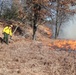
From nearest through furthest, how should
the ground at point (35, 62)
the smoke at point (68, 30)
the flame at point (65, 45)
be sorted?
1. the ground at point (35, 62)
2. the flame at point (65, 45)
3. the smoke at point (68, 30)

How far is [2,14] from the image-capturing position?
172 feet

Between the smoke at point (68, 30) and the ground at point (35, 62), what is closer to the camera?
the ground at point (35, 62)

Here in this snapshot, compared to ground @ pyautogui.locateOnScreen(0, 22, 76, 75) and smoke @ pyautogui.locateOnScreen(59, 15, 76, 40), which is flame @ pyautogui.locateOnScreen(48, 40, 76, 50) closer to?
ground @ pyautogui.locateOnScreen(0, 22, 76, 75)

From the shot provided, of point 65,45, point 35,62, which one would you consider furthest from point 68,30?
point 35,62

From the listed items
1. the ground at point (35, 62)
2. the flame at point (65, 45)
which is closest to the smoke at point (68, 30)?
the flame at point (65, 45)

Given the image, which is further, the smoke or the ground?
the smoke

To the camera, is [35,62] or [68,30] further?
[68,30]

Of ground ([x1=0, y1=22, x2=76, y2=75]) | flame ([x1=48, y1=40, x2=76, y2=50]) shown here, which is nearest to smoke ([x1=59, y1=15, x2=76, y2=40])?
flame ([x1=48, y1=40, x2=76, y2=50])

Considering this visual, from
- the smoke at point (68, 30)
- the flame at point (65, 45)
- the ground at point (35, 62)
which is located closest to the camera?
the ground at point (35, 62)

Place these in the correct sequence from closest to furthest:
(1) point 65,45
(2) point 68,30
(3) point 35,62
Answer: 1. (3) point 35,62
2. (1) point 65,45
3. (2) point 68,30

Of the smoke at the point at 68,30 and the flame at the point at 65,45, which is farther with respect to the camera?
the smoke at the point at 68,30

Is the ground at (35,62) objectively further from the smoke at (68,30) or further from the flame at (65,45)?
the smoke at (68,30)

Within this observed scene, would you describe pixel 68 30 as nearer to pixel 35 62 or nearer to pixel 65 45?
pixel 65 45

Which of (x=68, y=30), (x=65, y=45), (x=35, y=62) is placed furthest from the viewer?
(x=68, y=30)
